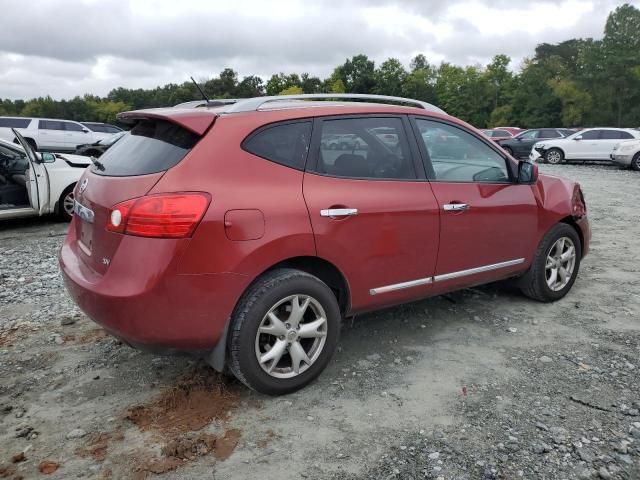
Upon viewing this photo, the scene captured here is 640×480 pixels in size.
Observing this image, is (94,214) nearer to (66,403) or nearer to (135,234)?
(135,234)

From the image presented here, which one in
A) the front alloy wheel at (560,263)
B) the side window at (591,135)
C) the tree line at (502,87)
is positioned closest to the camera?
the front alloy wheel at (560,263)

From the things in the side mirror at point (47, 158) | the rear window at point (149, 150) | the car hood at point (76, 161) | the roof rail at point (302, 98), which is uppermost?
the roof rail at point (302, 98)

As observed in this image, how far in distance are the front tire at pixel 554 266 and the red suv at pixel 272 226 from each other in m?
0.74

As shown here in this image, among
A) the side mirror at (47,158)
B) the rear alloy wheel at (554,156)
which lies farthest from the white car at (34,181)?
the rear alloy wheel at (554,156)

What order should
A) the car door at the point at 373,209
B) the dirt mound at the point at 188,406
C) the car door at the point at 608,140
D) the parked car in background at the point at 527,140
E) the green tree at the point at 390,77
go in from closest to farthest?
the dirt mound at the point at 188,406, the car door at the point at 373,209, the car door at the point at 608,140, the parked car in background at the point at 527,140, the green tree at the point at 390,77

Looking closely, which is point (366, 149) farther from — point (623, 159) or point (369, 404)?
point (623, 159)

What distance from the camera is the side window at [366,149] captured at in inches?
133

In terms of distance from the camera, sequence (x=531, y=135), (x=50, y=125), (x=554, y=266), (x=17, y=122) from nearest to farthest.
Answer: (x=554, y=266)
(x=17, y=122)
(x=50, y=125)
(x=531, y=135)

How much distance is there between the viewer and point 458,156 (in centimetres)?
409

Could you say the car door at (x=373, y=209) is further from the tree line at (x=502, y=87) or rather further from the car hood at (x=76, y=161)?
the tree line at (x=502, y=87)

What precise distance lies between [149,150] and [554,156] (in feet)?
71.0

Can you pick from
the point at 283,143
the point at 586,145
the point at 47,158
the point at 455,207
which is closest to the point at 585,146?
the point at 586,145

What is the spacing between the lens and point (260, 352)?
312cm

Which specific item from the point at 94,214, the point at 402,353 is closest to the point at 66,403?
the point at 94,214
